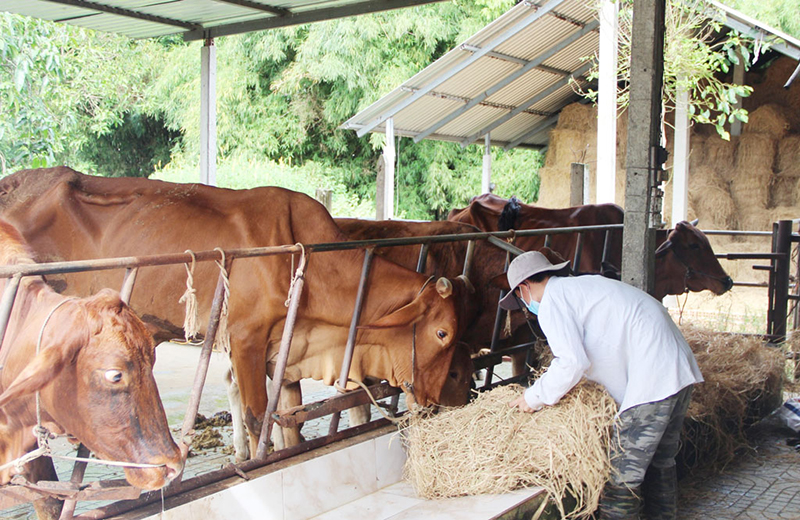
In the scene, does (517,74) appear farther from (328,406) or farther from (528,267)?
(328,406)

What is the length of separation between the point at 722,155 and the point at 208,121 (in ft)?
35.6

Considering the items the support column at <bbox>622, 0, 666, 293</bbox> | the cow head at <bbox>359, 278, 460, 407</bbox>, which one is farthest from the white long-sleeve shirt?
the support column at <bbox>622, 0, 666, 293</bbox>

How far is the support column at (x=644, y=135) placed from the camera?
5.14 meters

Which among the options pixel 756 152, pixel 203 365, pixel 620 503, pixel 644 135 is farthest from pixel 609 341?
pixel 756 152

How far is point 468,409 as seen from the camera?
4.32 meters

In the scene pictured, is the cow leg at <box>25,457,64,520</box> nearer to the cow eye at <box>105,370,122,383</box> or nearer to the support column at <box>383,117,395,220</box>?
the cow eye at <box>105,370,122,383</box>

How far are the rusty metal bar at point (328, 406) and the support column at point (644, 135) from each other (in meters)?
1.97

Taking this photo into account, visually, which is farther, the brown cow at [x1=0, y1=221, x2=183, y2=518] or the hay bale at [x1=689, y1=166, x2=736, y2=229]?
the hay bale at [x1=689, y1=166, x2=736, y2=229]

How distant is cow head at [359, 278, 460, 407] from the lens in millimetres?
4605

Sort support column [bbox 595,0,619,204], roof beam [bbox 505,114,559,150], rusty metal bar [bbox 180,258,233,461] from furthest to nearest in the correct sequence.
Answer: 1. roof beam [bbox 505,114,559,150]
2. support column [bbox 595,0,619,204]
3. rusty metal bar [bbox 180,258,233,461]

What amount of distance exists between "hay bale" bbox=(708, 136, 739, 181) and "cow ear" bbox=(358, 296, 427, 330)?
1267 centimetres

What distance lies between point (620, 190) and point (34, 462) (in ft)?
46.9

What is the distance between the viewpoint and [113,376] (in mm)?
2549

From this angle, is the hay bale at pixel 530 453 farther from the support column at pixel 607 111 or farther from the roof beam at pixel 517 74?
the roof beam at pixel 517 74
